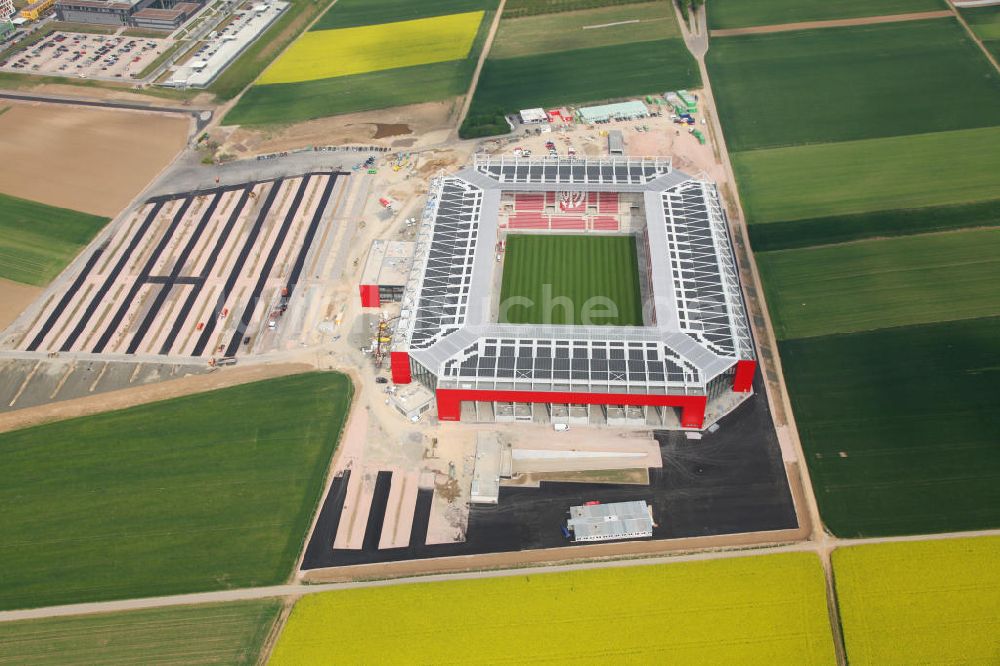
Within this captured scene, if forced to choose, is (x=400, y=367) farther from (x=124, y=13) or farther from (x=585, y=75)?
(x=124, y=13)

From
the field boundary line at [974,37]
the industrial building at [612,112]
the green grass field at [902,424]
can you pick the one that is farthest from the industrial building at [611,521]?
the field boundary line at [974,37]

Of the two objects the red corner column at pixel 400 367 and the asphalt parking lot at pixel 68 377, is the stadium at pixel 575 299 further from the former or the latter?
the asphalt parking lot at pixel 68 377

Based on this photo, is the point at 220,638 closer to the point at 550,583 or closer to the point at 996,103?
the point at 550,583

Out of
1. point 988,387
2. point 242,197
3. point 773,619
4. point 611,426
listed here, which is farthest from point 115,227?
point 988,387

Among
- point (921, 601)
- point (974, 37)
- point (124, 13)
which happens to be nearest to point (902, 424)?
point (921, 601)

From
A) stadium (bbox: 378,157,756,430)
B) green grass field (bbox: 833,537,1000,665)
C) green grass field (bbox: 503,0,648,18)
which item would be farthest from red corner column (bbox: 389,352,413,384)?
green grass field (bbox: 503,0,648,18)

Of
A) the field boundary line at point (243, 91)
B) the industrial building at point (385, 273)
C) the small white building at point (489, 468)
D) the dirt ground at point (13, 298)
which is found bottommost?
the small white building at point (489, 468)

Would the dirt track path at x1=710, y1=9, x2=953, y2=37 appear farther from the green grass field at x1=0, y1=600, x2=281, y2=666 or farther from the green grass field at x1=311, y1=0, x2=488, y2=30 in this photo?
the green grass field at x1=0, y1=600, x2=281, y2=666
